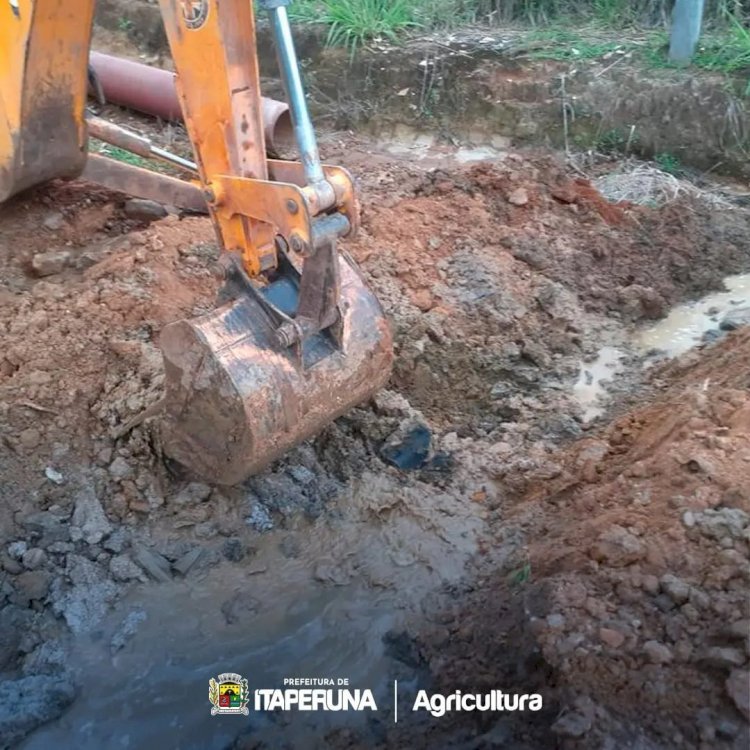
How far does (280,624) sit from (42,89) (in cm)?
254

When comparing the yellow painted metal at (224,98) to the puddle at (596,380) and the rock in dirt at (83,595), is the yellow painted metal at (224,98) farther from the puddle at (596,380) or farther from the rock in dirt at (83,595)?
the puddle at (596,380)

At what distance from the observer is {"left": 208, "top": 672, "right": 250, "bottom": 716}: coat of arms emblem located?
114 inches

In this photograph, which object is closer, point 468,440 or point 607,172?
point 468,440

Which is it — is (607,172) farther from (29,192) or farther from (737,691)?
(737,691)

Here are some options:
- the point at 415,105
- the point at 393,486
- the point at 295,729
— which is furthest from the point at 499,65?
the point at 295,729

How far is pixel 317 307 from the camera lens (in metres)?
3.05

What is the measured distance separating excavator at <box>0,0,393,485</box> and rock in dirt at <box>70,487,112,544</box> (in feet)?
1.19

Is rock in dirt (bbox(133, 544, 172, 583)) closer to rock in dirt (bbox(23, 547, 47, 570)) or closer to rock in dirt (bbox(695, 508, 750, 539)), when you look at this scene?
rock in dirt (bbox(23, 547, 47, 570))

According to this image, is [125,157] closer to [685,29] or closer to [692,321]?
[692,321]

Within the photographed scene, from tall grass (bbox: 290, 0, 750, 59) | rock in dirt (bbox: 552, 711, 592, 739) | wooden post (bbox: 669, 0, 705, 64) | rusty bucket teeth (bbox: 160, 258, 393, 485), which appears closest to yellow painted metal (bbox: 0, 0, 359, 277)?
rusty bucket teeth (bbox: 160, 258, 393, 485)

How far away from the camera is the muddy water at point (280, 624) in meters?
2.86

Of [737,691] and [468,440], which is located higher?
[737,691]

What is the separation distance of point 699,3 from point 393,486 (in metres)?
4.64

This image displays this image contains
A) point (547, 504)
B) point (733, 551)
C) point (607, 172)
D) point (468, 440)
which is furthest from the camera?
point (607, 172)
